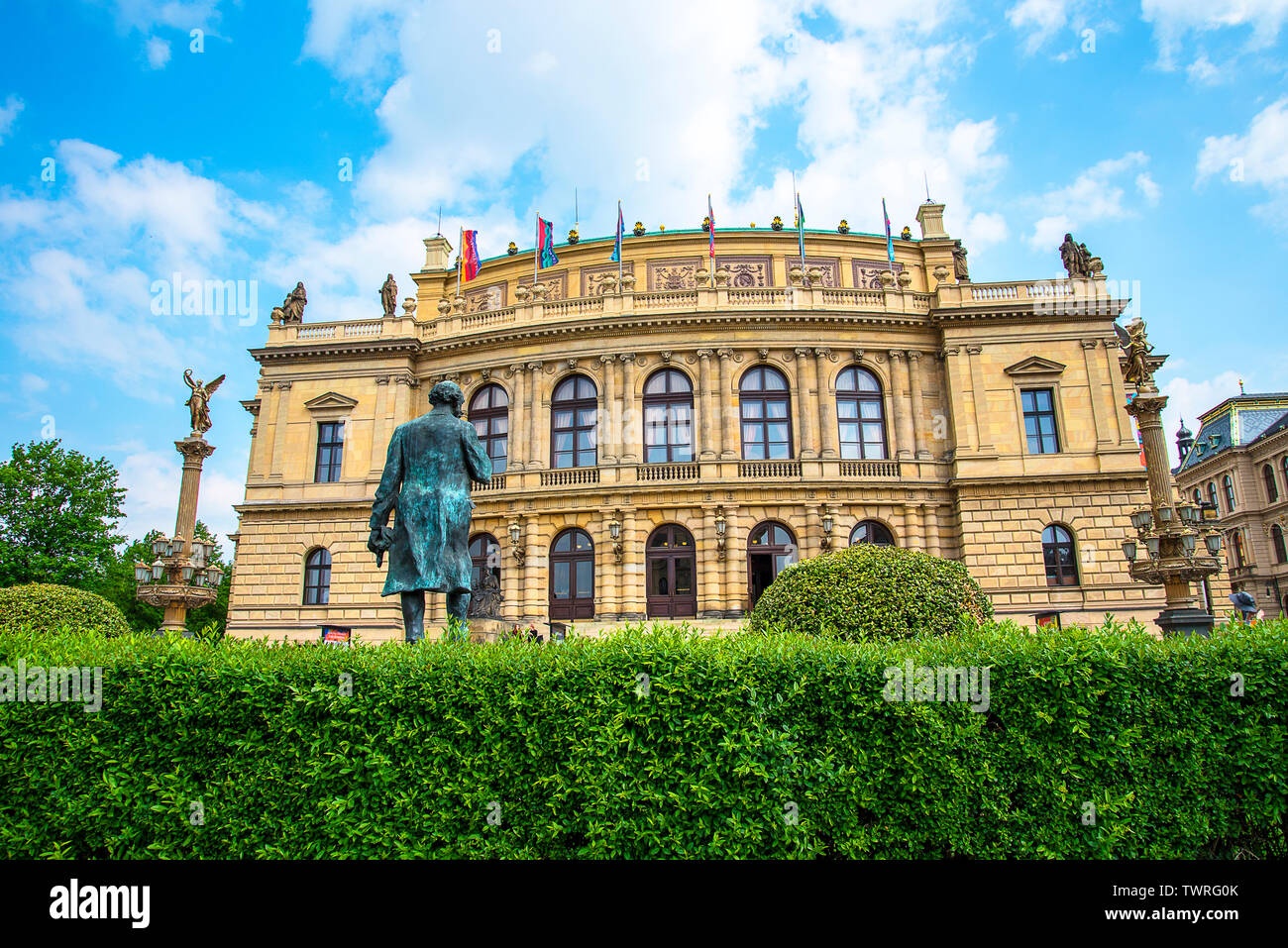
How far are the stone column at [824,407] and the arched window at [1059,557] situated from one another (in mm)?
8810

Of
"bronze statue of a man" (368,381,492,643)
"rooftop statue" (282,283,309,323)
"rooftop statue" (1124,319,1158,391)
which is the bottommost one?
"bronze statue of a man" (368,381,492,643)

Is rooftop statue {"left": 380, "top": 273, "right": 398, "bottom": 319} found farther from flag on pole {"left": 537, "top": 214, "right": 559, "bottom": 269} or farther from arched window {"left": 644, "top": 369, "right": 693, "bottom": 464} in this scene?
arched window {"left": 644, "top": 369, "right": 693, "bottom": 464}

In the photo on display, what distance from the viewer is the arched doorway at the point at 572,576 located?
2722cm

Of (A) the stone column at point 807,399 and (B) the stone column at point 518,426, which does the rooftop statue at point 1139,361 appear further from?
(B) the stone column at point 518,426

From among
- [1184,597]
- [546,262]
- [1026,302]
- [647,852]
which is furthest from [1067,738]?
[546,262]

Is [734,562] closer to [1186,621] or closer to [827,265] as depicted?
[1186,621]

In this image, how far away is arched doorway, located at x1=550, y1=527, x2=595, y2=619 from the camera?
27.2 m

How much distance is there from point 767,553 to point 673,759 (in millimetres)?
21826

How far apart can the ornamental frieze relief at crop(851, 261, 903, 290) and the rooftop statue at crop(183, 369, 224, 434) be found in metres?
27.8

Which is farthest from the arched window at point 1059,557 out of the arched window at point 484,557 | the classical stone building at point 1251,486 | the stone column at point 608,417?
the classical stone building at point 1251,486

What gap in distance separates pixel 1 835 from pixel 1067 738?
9.05 m

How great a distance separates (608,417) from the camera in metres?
28.4

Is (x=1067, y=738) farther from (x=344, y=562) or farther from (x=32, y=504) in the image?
(x=32, y=504)

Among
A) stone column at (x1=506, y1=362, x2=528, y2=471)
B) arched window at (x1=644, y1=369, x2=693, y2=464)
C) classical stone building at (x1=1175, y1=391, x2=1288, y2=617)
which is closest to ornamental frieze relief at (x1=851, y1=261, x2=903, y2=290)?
arched window at (x1=644, y1=369, x2=693, y2=464)
